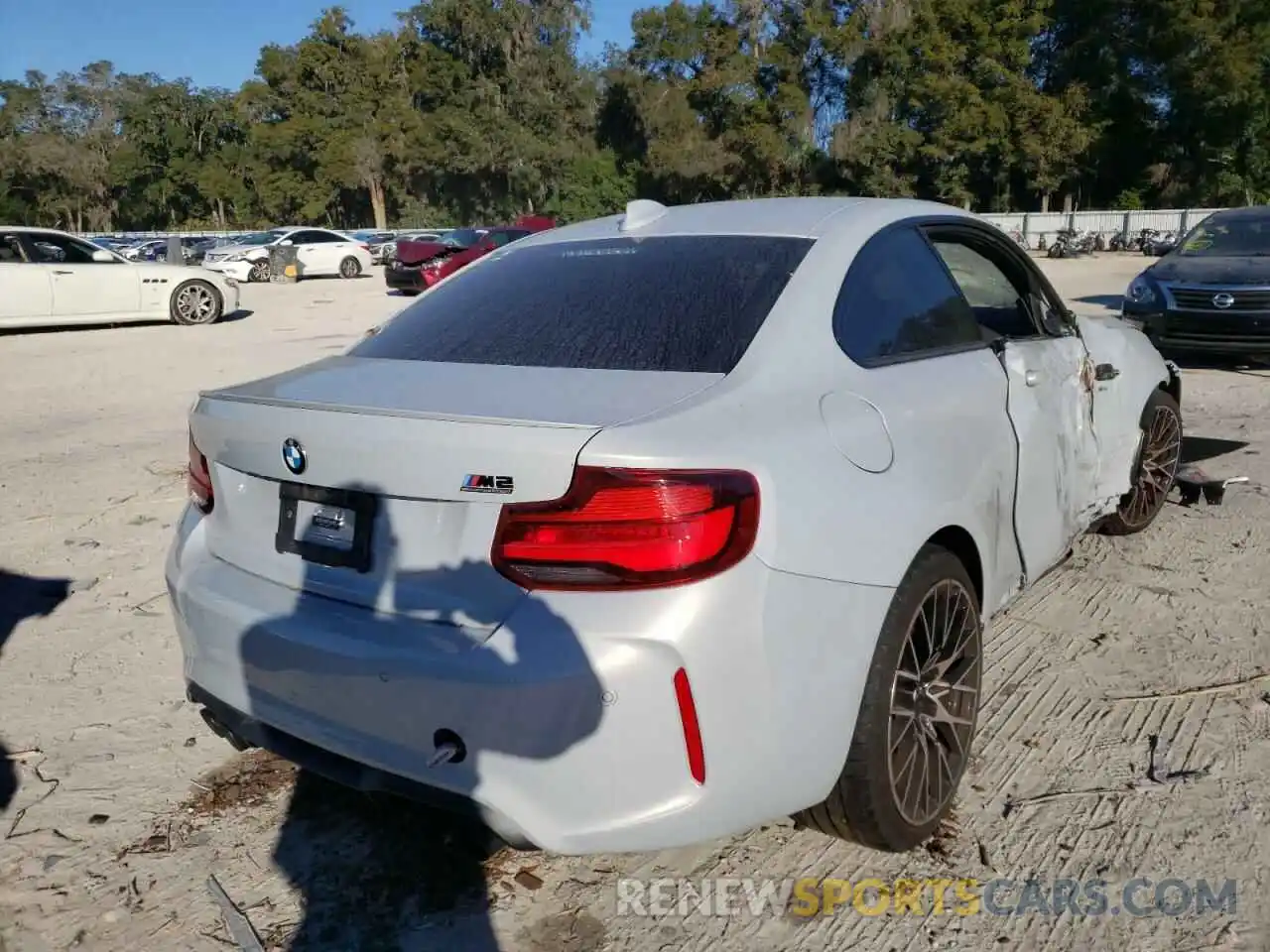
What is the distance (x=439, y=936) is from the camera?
2.36m

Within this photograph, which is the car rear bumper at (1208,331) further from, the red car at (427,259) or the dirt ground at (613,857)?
the red car at (427,259)

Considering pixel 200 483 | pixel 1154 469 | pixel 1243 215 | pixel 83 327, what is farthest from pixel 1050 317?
pixel 83 327

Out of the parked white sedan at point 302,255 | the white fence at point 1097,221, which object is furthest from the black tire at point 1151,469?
the white fence at point 1097,221

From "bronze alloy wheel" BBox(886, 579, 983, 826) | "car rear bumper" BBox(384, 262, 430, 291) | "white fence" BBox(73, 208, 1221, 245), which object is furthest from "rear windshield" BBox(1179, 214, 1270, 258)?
"white fence" BBox(73, 208, 1221, 245)

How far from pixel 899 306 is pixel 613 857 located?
5.68 feet

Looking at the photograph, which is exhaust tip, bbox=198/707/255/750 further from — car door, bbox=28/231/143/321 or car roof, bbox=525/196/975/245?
car door, bbox=28/231/143/321

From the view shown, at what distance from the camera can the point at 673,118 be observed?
56.3 metres

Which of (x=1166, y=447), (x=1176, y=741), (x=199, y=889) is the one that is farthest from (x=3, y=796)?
(x=1166, y=447)

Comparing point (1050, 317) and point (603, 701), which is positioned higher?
point (1050, 317)

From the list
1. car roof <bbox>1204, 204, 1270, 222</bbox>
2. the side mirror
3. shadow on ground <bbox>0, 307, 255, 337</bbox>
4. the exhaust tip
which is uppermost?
car roof <bbox>1204, 204, 1270, 222</bbox>

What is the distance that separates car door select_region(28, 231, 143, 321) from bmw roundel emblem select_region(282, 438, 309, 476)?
582 inches

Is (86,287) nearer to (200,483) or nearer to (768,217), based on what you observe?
(200,483)

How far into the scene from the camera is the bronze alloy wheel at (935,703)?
251 centimetres

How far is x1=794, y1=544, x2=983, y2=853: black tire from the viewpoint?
235 centimetres
